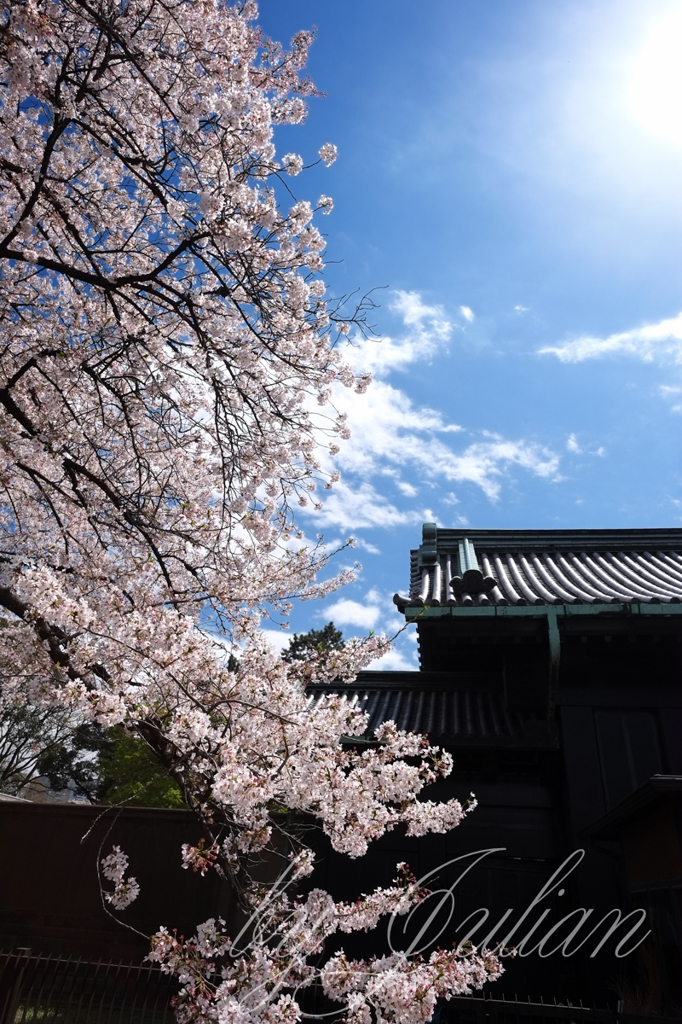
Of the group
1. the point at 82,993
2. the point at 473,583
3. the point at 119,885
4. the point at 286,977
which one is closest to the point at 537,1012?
the point at 286,977

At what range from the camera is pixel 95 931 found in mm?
9273

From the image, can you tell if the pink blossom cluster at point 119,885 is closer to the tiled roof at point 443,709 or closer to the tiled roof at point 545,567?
the tiled roof at point 443,709

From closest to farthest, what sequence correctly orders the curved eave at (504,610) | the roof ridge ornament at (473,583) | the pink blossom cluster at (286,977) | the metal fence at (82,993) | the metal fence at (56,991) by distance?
the pink blossom cluster at (286,977) < the metal fence at (82,993) < the metal fence at (56,991) < the curved eave at (504,610) < the roof ridge ornament at (473,583)

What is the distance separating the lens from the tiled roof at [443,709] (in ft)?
20.9

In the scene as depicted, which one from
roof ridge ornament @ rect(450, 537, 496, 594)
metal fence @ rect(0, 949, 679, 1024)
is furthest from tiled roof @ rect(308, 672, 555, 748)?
metal fence @ rect(0, 949, 679, 1024)

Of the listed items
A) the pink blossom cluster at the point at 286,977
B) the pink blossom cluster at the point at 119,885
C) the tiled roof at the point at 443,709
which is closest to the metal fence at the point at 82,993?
the pink blossom cluster at the point at 119,885

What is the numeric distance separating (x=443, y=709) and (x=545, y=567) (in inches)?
134

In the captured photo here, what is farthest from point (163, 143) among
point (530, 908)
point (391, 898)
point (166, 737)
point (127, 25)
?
point (530, 908)

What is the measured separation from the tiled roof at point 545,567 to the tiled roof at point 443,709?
1.41m

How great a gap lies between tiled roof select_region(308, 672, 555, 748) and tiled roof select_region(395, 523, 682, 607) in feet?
4.63

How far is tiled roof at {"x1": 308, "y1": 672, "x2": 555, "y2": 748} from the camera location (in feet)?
20.9

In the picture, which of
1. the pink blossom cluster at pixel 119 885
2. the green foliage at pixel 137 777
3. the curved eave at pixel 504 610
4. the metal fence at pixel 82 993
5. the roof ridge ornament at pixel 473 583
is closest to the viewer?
the pink blossom cluster at pixel 119 885

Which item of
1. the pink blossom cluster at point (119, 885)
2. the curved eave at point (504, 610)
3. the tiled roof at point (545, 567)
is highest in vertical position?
the tiled roof at point (545, 567)

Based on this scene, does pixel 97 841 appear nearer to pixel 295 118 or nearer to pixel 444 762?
pixel 444 762
